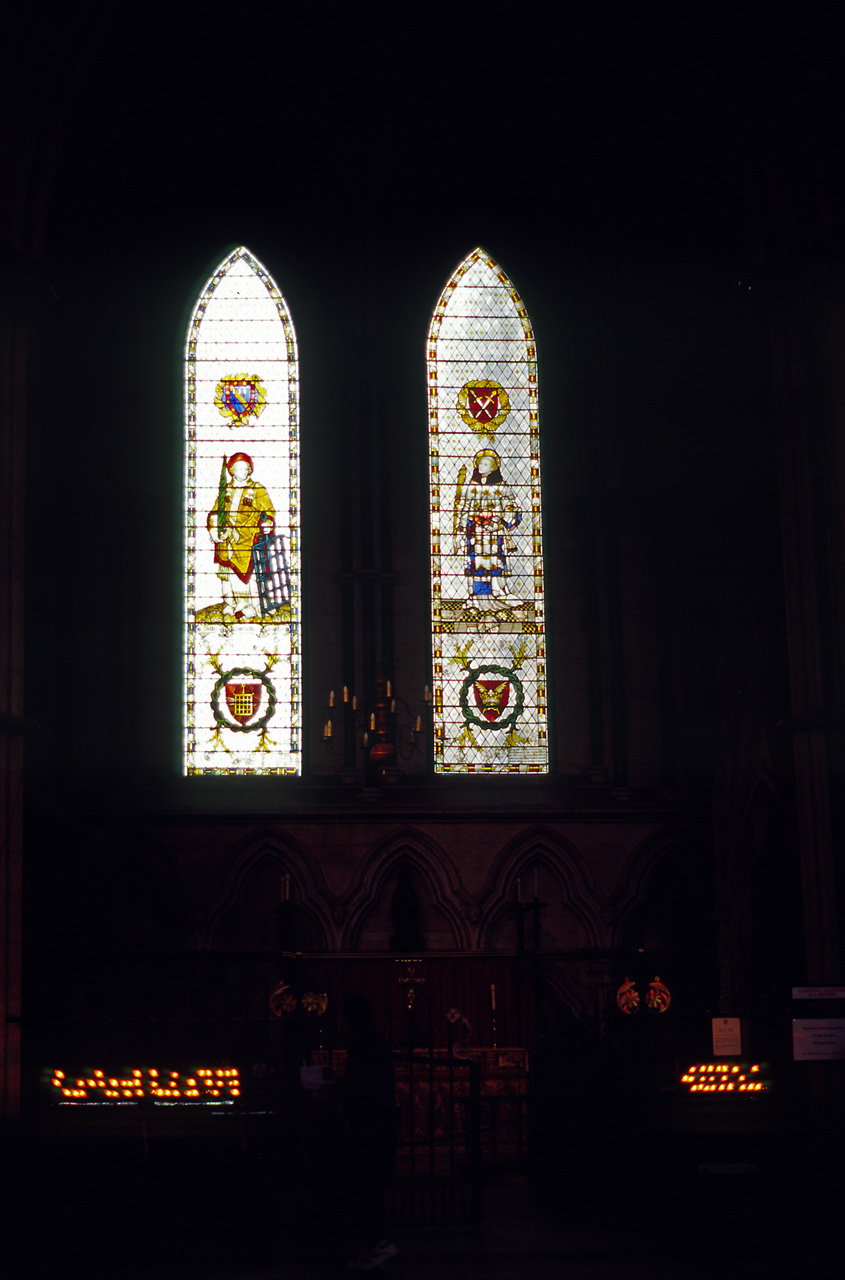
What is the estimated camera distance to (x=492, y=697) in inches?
595

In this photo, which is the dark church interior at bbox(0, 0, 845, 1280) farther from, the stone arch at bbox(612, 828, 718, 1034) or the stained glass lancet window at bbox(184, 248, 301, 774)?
the stained glass lancet window at bbox(184, 248, 301, 774)

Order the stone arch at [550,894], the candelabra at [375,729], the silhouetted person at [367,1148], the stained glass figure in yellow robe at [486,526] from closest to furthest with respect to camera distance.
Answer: the silhouetted person at [367,1148] < the candelabra at [375,729] < the stone arch at [550,894] < the stained glass figure in yellow robe at [486,526]

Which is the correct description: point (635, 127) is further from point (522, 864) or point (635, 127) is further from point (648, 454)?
point (522, 864)

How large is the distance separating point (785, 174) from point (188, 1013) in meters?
7.73

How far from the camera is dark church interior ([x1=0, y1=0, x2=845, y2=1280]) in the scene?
1111 cm

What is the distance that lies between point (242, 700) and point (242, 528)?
5.52 feet

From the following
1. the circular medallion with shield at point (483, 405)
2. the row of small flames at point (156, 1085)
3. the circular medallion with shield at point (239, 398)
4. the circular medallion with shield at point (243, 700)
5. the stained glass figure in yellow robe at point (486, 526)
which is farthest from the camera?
the circular medallion with shield at point (483, 405)

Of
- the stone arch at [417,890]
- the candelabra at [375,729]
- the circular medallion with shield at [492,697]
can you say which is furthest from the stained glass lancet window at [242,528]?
the circular medallion with shield at [492,697]

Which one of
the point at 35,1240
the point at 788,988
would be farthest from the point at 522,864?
the point at 35,1240

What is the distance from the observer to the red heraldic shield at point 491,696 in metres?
15.1

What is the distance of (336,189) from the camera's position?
1560 cm

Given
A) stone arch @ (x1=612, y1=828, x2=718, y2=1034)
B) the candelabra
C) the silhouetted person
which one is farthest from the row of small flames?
stone arch @ (x1=612, y1=828, x2=718, y2=1034)

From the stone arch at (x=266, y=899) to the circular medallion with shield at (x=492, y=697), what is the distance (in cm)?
220

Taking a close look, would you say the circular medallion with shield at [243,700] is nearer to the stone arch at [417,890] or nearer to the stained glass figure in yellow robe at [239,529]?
the stained glass figure in yellow robe at [239,529]
